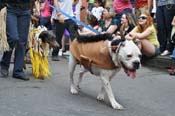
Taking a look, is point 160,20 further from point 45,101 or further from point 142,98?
point 45,101

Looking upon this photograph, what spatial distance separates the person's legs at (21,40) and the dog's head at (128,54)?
2.15 metres

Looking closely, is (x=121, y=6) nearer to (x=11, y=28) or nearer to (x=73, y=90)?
(x=11, y=28)

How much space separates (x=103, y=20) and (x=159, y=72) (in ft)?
7.38

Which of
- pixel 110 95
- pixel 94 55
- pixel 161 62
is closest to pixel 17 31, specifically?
pixel 94 55

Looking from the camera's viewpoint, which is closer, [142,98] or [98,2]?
[142,98]

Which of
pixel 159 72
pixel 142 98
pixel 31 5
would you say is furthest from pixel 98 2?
pixel 142 98

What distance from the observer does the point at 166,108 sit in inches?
246

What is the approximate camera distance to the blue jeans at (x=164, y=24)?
9312mm

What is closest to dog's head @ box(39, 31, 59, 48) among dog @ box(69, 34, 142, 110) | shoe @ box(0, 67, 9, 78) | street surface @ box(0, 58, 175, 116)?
street surface @ box(0, 58, 175, 116)

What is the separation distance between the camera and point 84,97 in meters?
6.72

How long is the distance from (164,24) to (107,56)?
3.59 m

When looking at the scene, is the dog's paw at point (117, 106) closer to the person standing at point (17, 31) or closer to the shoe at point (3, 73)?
the person standing at point (17, 31)

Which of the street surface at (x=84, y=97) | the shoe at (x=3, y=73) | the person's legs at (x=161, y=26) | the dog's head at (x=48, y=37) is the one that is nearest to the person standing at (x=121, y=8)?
the person's legs at (x=161, y=26)

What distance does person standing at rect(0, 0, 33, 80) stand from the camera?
24.5 ft
